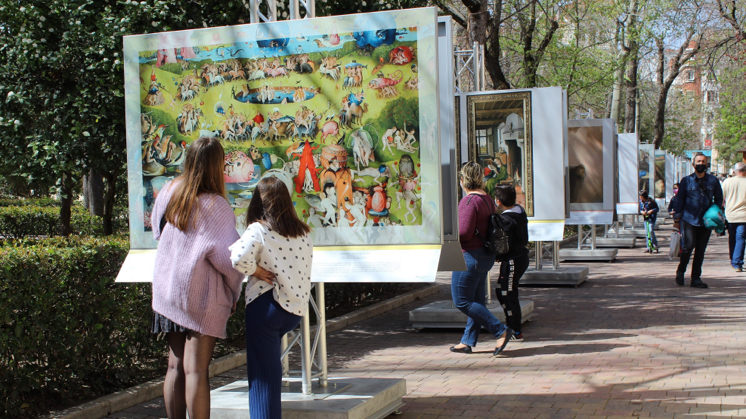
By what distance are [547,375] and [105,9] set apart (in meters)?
5.64

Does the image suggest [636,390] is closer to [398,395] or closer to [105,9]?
[398,395]

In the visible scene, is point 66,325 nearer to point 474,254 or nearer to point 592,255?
point 474,254

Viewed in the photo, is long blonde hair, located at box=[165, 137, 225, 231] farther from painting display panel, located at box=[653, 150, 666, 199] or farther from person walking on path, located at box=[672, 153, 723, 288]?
painting display panel, located at box=[653, 150, 666, 199]

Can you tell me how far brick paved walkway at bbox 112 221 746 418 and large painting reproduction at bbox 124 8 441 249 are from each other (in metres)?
1.62

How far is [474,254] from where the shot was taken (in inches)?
304

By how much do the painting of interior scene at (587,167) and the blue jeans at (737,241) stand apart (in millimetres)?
2485

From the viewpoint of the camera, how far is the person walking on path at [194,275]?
14.4 ft

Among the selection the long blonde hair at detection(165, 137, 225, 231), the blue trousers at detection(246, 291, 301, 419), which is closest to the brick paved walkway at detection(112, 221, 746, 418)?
the blue trousers at detection(246, 291, 301, 419)

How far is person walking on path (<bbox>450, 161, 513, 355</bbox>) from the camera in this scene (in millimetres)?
7676

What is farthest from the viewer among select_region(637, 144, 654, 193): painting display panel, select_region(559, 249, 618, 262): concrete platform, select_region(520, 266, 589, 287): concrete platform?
select_region(637, 144, 654, 193): painting display panel

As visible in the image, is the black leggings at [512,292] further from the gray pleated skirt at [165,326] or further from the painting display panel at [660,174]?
the painting display panel at [660,174]

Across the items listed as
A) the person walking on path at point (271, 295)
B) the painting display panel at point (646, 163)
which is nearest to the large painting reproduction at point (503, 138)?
the person walking on path at point (271, 295)

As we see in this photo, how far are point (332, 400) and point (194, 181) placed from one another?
1719 mm

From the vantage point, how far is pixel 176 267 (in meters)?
4.40
